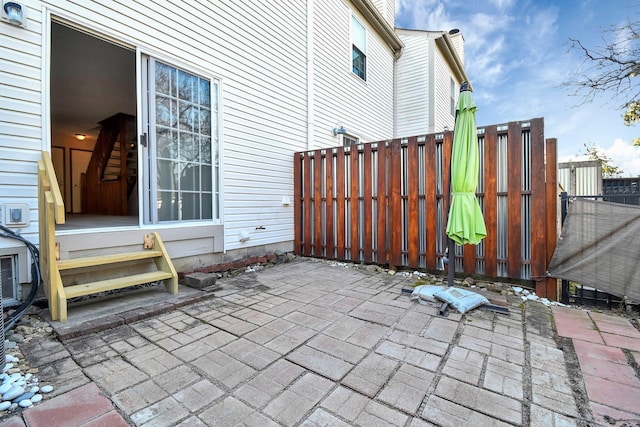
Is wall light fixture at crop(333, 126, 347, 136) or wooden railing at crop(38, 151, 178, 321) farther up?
wall light fixture at crop(333, 126, 347, 136)

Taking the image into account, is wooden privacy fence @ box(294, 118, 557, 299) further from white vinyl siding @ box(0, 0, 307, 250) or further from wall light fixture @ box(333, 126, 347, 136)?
wall light fixture @ box(333, 126, 347, 136)

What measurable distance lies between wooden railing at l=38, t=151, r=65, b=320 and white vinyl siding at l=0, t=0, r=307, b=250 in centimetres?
24

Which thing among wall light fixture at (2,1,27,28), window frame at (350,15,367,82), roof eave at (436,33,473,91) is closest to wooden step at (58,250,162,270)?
wall light fixture at (2,1,27,28)

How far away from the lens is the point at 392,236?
4.46m

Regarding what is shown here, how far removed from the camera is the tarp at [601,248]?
2941mm

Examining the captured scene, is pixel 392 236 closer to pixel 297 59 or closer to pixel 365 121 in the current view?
pixel 297 59

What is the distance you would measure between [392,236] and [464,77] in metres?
12.5

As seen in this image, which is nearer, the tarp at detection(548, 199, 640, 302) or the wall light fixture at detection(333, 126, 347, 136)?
the tarp at detection(548, 199, 640, 302)

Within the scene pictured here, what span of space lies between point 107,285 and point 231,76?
3.30 meters

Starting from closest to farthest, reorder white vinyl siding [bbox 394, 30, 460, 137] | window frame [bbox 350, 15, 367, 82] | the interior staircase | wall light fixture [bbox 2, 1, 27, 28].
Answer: wall light fixture [bbox 2, 1, 27, 28] < the interior staircase < window frame [bbox 350, 15, 367, 82] < white vinyl siding [bbox 394, 30, 460, 137]

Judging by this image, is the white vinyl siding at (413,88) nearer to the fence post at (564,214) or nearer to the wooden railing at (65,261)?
the fence post at (564,214)

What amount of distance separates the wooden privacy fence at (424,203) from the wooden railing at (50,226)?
3.60 metres

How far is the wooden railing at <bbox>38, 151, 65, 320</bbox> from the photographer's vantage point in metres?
2.37

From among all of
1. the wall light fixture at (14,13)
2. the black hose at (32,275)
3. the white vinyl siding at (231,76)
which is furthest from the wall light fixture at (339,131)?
the black hose at (32,275)
